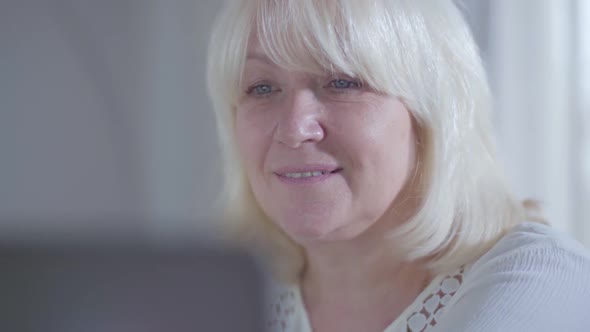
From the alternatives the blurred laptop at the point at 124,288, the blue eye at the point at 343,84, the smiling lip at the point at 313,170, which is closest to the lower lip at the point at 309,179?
the smiling lip at the point at 313,170

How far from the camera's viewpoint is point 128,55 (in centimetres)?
237

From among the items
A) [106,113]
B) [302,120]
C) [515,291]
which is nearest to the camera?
[515,291]

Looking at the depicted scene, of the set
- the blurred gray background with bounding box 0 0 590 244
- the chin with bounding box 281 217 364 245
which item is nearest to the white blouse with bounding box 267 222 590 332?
the chin with bounding box 281 217 364 245

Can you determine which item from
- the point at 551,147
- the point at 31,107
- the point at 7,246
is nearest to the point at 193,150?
the point at 31,107

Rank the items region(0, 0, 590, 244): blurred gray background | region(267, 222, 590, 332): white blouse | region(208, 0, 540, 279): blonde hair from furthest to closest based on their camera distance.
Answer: region(0, 0, 590, 244): blurred gray background → region(208, 0, 540, 279): blonde hair → region(267, 222, 590, 332): white blouse

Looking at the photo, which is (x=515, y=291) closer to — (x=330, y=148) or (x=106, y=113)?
(x=330, y=148)

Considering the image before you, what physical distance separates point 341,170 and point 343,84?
12cm

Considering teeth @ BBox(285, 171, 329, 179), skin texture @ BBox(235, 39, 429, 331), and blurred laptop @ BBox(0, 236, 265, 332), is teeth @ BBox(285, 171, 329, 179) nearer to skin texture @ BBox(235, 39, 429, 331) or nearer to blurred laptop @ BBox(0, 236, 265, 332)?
skin texture @ BBox(235, 39, 429, 331)

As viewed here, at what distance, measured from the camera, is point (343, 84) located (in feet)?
3.23

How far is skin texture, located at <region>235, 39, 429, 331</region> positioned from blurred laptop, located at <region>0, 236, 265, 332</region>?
63 centimetres

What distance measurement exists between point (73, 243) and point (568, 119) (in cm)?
166

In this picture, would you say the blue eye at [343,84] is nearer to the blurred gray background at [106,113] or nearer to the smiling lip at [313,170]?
the smiling lip at [313,170]

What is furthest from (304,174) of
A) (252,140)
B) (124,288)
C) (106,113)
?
(106,113)

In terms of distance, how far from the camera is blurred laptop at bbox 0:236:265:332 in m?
0.34
